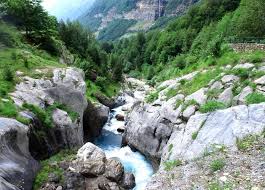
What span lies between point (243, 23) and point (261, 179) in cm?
4345

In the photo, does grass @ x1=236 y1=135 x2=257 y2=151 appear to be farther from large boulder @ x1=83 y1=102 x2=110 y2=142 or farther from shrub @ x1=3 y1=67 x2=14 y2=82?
large boulder @ x1=83 y1=102 x2=110 y2=142

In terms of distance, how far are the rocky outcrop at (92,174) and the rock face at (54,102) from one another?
310cm

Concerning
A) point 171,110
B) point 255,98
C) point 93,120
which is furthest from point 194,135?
point 93,120

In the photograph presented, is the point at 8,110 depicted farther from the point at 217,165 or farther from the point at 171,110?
the point at 217,165

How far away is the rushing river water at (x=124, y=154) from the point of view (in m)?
40.5

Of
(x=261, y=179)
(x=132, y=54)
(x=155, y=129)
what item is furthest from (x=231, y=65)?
(x=132, y=54)

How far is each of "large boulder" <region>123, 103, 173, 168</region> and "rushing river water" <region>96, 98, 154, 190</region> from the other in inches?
35.4

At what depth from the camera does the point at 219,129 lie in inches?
1104

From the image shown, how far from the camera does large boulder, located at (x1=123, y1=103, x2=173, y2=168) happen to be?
41219 millimetres

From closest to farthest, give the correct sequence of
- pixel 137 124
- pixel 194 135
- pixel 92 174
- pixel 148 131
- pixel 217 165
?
pixel 217 165 < pixel 194 135 < pixel 92 174 < pixel 148 131 < pixel 137 124

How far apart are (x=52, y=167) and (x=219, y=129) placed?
15.7 meters

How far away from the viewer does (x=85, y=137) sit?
54156 millimetres

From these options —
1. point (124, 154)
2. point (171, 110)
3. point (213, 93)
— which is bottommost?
point (124, 154)

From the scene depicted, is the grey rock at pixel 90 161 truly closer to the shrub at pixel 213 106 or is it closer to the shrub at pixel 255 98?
the shrub at pixel 213 106
